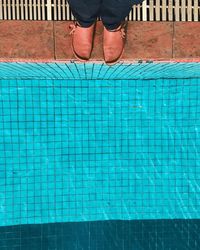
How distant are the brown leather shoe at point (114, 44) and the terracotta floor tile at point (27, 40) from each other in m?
0.45

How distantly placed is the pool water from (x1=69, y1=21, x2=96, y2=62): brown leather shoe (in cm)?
173

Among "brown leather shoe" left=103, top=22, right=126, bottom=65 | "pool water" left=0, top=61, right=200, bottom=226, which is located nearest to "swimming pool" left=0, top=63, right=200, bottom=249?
"pool water" left=0, top=61, right=200, bottom=226

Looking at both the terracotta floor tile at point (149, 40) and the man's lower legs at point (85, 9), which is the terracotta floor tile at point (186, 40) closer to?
the terracotta floor tile at point (149, 40)

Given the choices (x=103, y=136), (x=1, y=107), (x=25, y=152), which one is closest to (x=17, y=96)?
(x=1, y=107)

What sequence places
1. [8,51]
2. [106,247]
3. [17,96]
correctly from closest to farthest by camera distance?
1. [8,51]
2. [17,96]
3. [106,247]

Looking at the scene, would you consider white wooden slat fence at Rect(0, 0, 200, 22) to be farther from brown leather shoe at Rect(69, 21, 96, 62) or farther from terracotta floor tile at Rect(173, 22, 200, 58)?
brown leather shoe at Rect(69, 21, 96, 62)

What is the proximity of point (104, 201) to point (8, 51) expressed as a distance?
106 inches

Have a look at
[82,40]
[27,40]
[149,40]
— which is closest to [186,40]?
[149,40]

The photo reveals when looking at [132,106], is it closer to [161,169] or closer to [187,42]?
[161,169]

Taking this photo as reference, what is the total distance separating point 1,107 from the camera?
17.0ft

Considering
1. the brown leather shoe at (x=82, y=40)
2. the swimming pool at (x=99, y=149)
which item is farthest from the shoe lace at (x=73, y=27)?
the swimming pool at (x=99, y=149)

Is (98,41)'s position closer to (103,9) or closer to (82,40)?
(82,40)

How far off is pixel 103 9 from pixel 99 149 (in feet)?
9.11

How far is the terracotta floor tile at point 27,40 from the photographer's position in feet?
11.3
